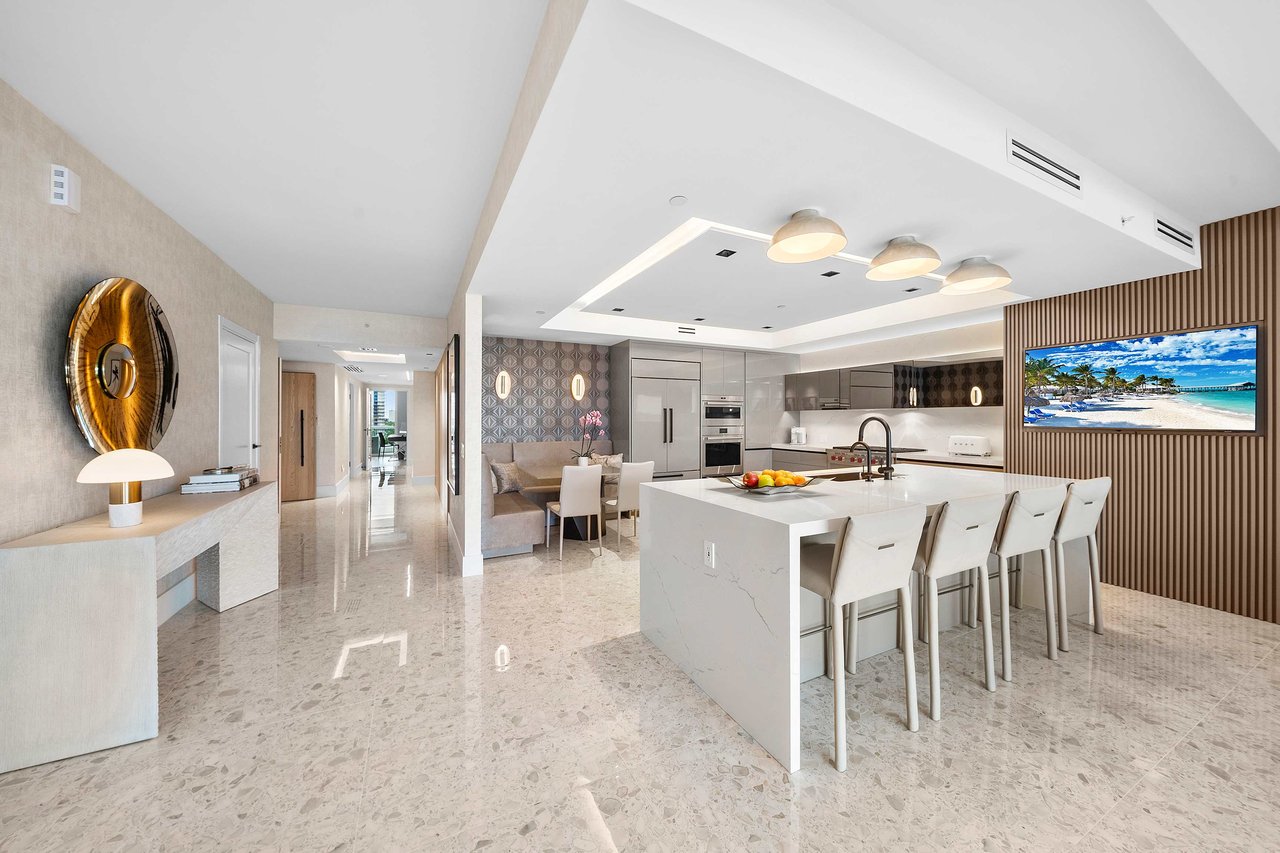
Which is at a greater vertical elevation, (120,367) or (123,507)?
(120,367)

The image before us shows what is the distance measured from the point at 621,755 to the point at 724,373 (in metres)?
5.53

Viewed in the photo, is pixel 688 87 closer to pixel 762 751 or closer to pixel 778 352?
pixel 762 751

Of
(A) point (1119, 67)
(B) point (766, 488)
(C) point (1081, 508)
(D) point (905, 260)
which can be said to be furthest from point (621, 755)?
(A) point (1119, 67)

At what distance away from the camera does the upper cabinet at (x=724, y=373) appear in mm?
6652

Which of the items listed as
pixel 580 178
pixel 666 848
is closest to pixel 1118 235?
pixel 580 178

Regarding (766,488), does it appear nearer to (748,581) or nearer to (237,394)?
(748,581)

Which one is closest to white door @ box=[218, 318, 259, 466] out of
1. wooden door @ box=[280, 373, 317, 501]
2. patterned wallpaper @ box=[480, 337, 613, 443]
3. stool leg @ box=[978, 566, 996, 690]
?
patterned wallpaper @ box=[480, 337, 613, 443]

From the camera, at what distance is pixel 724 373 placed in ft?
22.2

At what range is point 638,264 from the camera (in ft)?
12.5

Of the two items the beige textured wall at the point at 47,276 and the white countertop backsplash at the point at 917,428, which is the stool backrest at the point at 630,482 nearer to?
the white countertop backsplash at the point at 917,428

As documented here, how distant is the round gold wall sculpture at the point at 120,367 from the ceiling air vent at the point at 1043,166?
4271 mm

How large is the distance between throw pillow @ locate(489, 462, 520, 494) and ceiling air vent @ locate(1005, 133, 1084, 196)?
16.4 feet

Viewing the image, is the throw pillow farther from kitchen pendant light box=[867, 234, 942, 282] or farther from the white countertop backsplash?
kitchen pendant light box=[867, 234, 942, 282]

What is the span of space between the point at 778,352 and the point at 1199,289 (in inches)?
167
